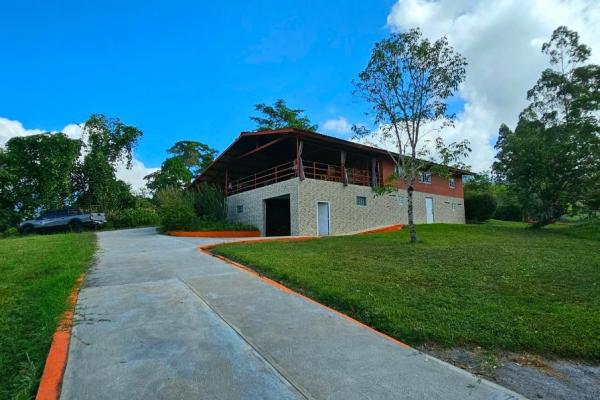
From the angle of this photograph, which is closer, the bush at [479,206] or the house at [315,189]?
the house at [315,189]

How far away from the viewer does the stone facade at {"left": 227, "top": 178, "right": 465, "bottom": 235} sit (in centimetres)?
1725

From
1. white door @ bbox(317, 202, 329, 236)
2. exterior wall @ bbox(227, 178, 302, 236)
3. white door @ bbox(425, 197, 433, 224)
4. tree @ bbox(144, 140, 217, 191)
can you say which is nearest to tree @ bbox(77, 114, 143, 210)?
tree @ bbox(144, 140, 217, 191)

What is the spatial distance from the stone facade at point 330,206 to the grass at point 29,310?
9.83 metres

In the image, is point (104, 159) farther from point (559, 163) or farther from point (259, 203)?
point (559, 163)

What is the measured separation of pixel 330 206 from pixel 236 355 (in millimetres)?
15111

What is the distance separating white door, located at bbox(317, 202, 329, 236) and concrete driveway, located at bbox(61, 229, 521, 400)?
1246cm

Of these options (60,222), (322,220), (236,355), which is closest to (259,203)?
(322,220)

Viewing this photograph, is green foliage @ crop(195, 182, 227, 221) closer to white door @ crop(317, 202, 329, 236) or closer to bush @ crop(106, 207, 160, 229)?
white door @ crop(317, 202, 329, 236)

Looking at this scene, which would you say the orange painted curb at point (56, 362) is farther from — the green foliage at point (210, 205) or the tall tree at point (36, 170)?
the tall tree at point (36, 170)

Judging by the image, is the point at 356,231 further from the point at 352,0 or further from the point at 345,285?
the point at 345,285

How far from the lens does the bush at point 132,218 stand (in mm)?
27250

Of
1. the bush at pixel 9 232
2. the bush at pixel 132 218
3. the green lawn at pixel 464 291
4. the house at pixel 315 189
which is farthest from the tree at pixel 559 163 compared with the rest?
the bush at pixel 9 232

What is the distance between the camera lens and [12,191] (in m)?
26.8

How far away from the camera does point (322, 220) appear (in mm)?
18062
